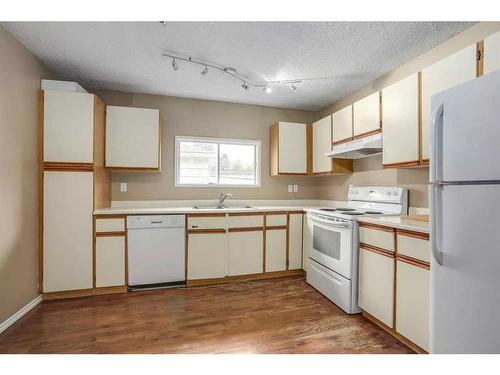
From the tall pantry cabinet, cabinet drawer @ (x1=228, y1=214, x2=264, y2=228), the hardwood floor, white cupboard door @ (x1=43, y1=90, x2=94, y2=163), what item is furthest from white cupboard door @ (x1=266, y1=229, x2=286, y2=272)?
white cupboard door @ (x1=43, y1=90, x2=94, y2=163)

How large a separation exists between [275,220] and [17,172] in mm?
2675

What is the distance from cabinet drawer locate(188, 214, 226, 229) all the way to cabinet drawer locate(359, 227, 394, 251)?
156cm

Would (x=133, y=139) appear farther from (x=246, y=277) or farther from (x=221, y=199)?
(x=246, y=277)

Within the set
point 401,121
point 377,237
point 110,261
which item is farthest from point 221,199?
point 401,121

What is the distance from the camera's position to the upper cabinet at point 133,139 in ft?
10.1

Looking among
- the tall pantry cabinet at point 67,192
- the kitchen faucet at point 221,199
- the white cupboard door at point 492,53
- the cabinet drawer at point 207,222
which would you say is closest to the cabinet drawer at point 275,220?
the cabinet drawer at point 207,222

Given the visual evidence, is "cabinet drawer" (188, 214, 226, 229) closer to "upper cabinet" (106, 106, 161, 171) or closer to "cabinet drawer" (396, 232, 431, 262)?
"upper cabinet" (106, 106, 161, 171)

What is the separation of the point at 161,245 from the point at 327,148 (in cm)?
244

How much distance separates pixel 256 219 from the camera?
3.24 meters

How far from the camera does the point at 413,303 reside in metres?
1.80

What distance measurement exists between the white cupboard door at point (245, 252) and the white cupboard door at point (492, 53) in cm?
253
